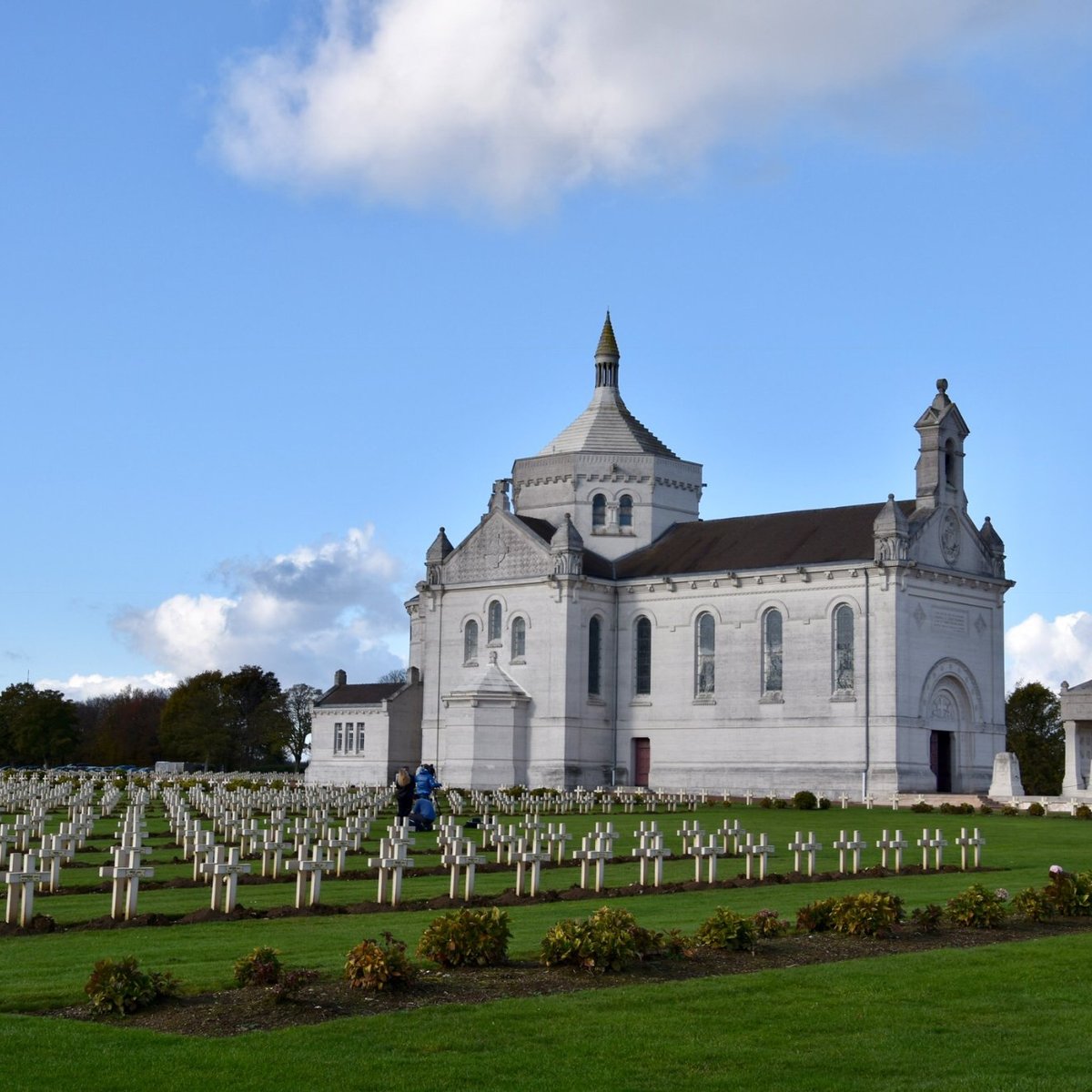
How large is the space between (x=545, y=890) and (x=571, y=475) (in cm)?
5742

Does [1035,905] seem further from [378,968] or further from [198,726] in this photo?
[198,726]

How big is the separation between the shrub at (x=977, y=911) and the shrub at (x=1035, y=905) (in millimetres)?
873

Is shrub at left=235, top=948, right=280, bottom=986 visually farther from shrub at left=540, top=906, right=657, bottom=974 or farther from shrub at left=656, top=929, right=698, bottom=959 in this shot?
shrub at left=656, top=929, right=698, bottom=959

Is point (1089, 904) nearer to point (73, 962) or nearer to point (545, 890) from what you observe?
point (545, 890)

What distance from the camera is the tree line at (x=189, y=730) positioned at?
400 feet

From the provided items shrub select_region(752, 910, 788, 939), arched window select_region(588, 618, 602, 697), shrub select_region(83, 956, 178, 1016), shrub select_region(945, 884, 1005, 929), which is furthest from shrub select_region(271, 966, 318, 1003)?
arched window select_region(588, 618, 602, 697)

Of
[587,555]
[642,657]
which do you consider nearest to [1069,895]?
[642,657]

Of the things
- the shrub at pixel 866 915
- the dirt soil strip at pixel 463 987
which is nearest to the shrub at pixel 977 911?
the dirt soil strip at pixel 463 987

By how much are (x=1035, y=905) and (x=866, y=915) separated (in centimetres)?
336

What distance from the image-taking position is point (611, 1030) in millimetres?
13000

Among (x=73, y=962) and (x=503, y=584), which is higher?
(x=503, y=584)

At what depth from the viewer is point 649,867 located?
28031mm

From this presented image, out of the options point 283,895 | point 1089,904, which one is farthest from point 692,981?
point 283,895

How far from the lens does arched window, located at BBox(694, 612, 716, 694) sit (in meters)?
73.4
